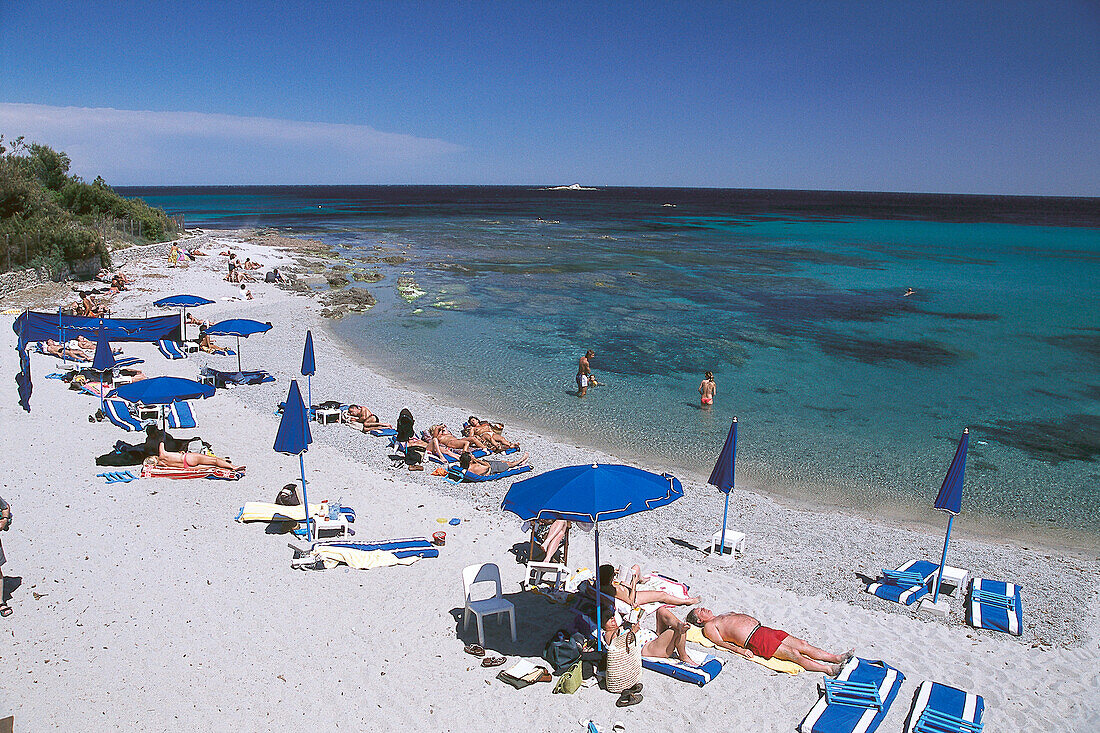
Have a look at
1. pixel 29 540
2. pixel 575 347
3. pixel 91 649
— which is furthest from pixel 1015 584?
pixel 575 347

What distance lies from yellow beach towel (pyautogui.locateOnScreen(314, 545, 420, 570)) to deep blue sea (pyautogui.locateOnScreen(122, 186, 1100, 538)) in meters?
7.22

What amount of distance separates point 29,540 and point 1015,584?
44.8ft

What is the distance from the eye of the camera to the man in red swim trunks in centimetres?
726

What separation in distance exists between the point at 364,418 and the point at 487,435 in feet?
9.66

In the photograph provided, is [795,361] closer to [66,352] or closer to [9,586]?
[9,586]

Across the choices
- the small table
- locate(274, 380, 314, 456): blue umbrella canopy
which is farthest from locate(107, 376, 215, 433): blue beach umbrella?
locate(274, 380, 314, 456): blue umbrella canopy

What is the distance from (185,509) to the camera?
34.1 feet

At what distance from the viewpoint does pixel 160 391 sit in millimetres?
11773

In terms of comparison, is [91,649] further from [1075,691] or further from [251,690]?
[1075,691]

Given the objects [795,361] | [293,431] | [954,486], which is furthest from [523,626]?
[795,361]

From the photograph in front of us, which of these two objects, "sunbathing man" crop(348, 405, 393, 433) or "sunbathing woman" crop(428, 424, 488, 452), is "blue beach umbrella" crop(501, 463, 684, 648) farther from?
"sunbathing man" crop(348, 405, 393, 433)

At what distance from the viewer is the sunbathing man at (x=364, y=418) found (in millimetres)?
14859

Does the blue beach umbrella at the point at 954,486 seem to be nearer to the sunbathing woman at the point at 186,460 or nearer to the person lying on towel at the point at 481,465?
the person lying on towel at the point at 481,465

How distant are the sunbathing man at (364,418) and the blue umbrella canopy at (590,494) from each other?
7.96 meters
